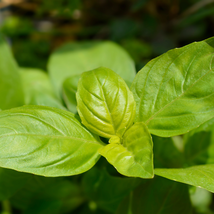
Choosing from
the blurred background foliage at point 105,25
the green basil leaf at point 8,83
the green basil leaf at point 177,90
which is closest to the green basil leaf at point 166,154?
the green basil leaf at point 177,90

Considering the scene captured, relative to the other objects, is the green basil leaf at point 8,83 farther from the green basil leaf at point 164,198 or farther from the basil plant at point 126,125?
the green basil leaf at point 164,198

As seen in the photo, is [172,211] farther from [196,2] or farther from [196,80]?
[196,2]

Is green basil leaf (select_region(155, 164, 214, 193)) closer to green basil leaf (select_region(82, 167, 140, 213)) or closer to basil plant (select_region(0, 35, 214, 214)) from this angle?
basil plant (select_region(0, 35, 214, 214))

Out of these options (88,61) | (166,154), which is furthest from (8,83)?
(166,154)

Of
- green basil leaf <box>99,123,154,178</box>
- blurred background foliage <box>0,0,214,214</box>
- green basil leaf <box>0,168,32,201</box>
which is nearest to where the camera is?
green basil leaf <box>99,123,154,178</box>

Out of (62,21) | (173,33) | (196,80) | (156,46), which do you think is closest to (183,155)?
(196,80)

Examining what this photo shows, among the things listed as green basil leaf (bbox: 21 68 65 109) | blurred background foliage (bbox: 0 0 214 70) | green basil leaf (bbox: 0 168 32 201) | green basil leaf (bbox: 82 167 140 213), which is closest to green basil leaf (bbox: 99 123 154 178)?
green basil leaf (bbox: 82 167 140 213)
